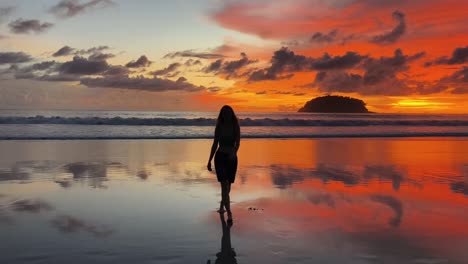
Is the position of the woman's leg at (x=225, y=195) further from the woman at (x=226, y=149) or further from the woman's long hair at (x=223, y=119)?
the woman's long hair at (x=223, y=119)

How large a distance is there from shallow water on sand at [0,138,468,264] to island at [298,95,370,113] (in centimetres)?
11116

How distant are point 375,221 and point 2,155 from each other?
45.7 feet

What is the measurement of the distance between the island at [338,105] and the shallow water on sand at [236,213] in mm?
111157

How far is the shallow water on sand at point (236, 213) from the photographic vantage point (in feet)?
17.4

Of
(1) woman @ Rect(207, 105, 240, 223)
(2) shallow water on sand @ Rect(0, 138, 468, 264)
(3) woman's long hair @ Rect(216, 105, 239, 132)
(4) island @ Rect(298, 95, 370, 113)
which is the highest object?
(4) island @ Rect(298, 95, 370, 113)

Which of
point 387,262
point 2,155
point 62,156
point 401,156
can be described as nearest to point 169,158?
point 62,156

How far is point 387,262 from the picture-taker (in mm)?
4996

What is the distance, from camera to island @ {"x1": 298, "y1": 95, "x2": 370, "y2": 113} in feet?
402

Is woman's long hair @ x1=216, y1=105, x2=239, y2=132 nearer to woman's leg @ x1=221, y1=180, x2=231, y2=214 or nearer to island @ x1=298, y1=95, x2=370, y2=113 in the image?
woman's leg @ x1=221, y1=180, x2=231, y2=214

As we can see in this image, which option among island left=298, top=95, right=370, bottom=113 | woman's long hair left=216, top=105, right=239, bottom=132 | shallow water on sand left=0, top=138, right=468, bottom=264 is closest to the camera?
shallow water on sand left=0, top=138, right=468, bottom=264

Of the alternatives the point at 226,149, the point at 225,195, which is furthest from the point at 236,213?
the point at 226,149

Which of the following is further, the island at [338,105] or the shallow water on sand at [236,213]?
the island at [338,105]

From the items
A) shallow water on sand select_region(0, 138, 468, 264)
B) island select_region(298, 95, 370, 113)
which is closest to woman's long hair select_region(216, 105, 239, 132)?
shallow water on sand select_region(0, 138, 468, 264)

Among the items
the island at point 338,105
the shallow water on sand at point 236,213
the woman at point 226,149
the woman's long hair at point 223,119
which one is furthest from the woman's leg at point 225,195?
the island at point 338,105
